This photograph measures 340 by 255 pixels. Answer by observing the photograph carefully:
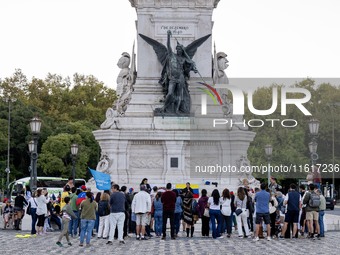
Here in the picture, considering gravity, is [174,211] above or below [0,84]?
below

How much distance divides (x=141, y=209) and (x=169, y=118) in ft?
52.0

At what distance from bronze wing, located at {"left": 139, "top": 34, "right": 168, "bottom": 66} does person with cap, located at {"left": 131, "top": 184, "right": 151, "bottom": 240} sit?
669 inches

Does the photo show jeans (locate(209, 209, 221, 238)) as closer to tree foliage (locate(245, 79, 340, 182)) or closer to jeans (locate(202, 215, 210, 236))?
jeans (locate(202, 215, 210, 236))

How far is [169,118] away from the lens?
4484 centimetres

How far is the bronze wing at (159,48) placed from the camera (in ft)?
151

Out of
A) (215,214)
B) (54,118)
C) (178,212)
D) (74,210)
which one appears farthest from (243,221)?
(54,118)

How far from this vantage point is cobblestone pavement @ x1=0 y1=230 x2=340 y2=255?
24.8 m

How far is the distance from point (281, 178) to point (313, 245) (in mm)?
51584

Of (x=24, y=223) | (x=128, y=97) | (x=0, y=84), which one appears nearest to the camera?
(x=24, y=223)

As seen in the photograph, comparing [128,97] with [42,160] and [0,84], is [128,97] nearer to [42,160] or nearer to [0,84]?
[42,160]

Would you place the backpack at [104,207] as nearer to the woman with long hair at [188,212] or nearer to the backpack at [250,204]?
the woman with long hair at [188,212]

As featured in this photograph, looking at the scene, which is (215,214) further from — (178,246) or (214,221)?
(178,246)

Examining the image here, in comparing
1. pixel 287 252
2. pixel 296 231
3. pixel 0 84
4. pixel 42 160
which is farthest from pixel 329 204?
pixel 0 84

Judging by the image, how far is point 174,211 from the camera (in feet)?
99.3
